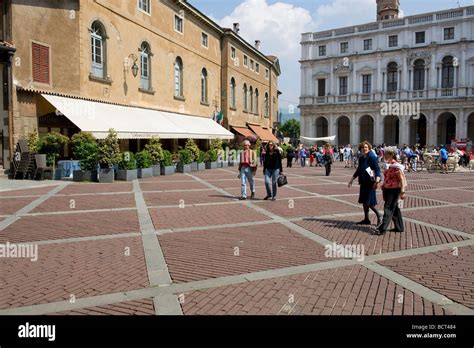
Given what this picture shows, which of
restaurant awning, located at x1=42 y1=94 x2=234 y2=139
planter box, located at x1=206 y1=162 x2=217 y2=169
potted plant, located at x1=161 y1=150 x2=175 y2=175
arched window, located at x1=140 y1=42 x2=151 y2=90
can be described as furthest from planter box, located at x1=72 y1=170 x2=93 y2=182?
planter box, located at x1=206 y1=162 x2=217 y2=169

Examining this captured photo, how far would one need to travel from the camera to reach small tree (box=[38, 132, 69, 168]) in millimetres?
15727

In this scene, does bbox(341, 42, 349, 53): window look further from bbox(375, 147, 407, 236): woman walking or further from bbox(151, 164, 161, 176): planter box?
bbox(375, 147, 407, 236): woman walking

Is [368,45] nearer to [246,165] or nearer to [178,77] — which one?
[178,77]

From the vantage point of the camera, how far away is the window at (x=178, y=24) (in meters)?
26.1

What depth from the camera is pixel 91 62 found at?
18.8m

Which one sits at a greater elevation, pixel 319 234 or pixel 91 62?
pixel 91 62

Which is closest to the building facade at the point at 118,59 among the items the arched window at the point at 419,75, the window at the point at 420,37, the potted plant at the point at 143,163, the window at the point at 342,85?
the potted plant at the point at 143,163

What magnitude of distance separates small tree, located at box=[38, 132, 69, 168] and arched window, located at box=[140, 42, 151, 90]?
7973 millimetres

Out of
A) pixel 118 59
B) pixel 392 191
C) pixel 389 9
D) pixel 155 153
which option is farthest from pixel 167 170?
pixel 389 9

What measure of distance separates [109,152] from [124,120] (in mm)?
3972
